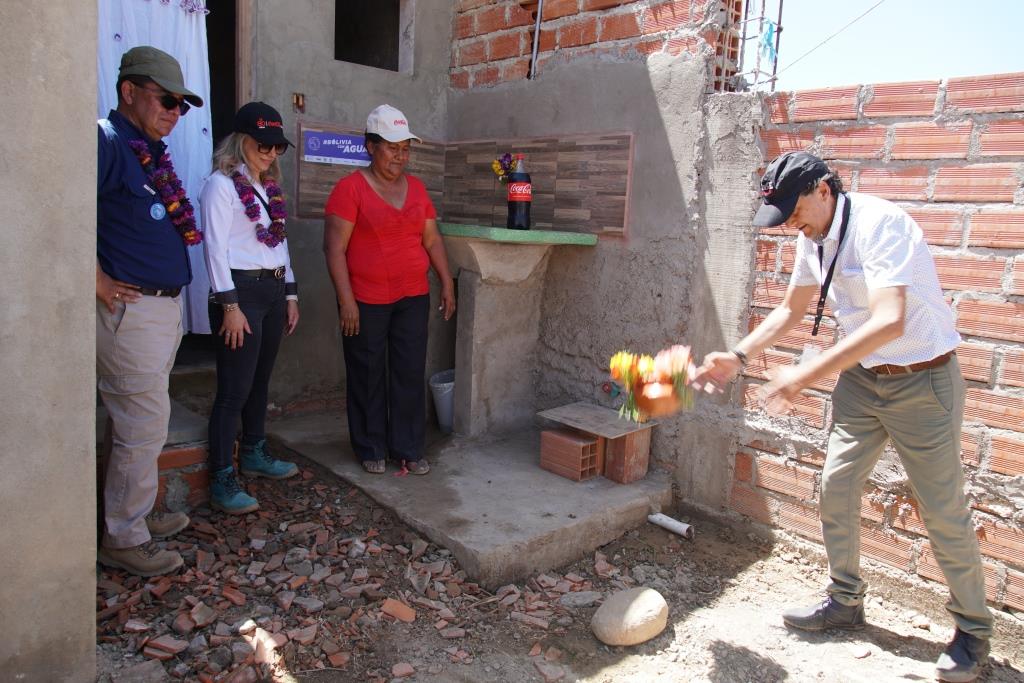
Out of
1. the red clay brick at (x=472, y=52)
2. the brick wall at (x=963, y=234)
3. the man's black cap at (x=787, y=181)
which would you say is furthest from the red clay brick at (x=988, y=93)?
the red clay brick at (x=472, y=52)

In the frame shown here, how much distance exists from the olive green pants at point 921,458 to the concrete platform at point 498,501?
4.28ft

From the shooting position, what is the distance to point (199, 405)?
5.22 m

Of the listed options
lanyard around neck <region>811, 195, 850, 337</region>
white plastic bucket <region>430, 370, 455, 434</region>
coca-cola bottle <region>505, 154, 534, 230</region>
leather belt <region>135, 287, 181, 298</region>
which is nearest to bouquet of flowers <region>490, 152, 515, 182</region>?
coca-cola bottle <region>505, 154, 534, 230</region>

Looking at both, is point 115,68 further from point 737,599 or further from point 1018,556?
point 1018,556

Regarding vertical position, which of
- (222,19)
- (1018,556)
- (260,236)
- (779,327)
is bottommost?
(1018,556)

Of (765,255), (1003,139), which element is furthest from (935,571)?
(1003,139)

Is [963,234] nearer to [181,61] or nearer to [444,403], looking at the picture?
[444,403]

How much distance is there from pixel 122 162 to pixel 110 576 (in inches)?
74.6

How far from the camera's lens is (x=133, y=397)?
3.44 metres

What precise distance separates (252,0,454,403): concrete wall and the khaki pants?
197cm

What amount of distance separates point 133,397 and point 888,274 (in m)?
3.17

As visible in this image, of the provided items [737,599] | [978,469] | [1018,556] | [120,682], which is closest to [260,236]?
[120,682]

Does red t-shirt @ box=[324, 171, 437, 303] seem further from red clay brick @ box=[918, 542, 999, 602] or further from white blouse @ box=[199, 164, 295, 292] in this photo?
red clay brick @ box=[918, 542, 999, 602]

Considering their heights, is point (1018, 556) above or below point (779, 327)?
below
